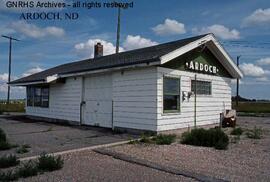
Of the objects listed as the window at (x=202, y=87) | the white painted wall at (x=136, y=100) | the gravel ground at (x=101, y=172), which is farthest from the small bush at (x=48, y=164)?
the window at (x=202, y=87)

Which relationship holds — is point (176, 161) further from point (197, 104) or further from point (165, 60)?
point (197, 104)

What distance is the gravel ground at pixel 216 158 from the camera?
294 inches

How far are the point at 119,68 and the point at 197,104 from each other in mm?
4259

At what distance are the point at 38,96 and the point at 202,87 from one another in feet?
39.6

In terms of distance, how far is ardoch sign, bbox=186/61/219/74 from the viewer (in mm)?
15219

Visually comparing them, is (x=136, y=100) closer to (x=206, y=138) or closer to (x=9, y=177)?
(x=206, y=138)

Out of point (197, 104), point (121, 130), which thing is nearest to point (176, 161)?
point (121, 130)

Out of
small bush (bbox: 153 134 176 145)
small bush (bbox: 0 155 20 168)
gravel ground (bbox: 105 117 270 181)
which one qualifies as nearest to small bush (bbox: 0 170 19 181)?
small bush (bbox: 0 155 20 168)

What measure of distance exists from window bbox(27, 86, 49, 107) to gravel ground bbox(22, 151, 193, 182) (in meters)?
13.8

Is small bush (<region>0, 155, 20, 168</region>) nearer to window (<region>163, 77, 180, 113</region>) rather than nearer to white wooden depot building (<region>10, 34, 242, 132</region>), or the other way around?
white wooden depot building (<region>10, 34, 242, 132</region>)

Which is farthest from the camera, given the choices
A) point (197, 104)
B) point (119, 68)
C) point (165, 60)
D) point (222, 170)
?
point (197, 104)

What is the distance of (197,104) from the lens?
15.8 metres

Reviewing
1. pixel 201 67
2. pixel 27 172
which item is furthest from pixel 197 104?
pixel 27 172

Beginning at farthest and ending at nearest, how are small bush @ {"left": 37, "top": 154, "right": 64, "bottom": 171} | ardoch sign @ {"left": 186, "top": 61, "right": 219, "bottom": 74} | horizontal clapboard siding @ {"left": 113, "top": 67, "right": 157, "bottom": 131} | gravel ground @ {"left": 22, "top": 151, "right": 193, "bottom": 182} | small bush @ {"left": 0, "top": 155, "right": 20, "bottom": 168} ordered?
ardoch sign @ {"left": 186, "top": 61, "right": 219, "bottom": 74}
horizontal clapboard siding @ {"left": 113, "top": 67, "right": 157, "bottom": 131}
small bush @ {"left": 0, "top": 155, "right": 20, "bottom": 168}
small bush @ {"left": 37, "top": 154, "right": 64, "bottom": 171}
gravel ground @ {"left": 22, "top": 151, "right": 193, "bottom": 182}
